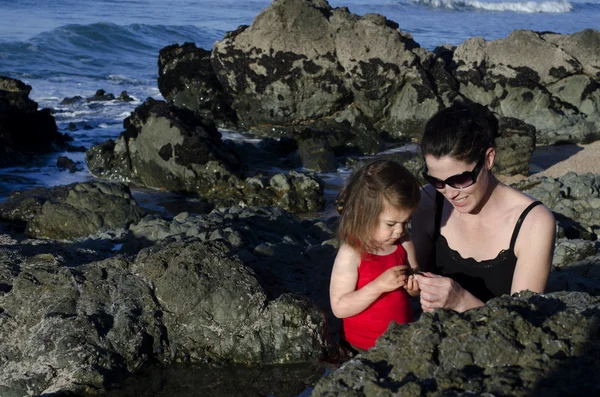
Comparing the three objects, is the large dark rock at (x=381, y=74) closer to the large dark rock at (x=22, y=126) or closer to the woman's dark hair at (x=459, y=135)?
the large dark rock at (x=22, y=126)

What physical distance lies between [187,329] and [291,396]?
66 cm

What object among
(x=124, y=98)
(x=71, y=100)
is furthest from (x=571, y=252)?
(x=71, y=100)

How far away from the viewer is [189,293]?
4051 millimetres

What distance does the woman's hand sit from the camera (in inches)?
134

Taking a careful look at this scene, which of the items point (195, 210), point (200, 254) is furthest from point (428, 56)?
point (200, 254)

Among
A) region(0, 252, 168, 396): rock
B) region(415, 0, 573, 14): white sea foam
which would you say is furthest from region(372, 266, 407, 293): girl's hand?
region(415, 0, 573, 14): white sea foam

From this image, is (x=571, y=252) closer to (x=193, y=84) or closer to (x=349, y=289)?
(x=349, y=289)

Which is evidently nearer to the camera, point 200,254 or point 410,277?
point 410,277

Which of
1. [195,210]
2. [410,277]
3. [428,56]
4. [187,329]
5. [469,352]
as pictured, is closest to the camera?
[469,352]

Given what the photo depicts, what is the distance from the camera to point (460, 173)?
144 inches

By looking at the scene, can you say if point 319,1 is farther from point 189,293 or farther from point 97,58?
point 97,58

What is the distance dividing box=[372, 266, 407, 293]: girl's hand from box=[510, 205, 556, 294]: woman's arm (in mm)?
550

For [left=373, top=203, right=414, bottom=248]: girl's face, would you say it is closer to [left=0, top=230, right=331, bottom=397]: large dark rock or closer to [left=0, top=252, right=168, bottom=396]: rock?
[left=0, top=230, right=331, bottom=397]: large dark rock

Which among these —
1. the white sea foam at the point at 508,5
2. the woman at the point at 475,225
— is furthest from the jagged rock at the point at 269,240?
the white sea foam at the point at 508,5
